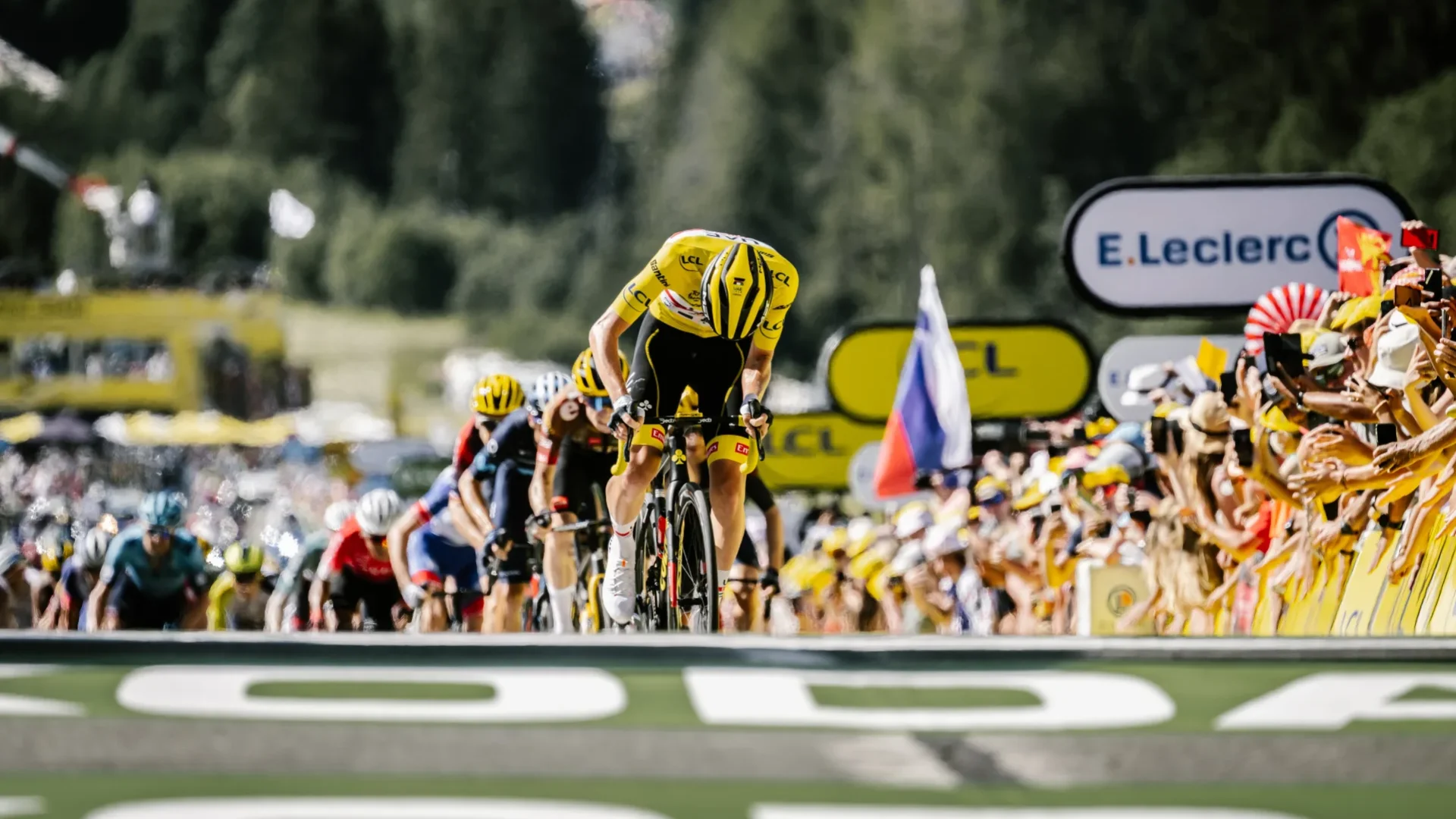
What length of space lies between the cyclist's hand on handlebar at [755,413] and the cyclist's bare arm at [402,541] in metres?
3.70

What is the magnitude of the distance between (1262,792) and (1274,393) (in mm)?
4793

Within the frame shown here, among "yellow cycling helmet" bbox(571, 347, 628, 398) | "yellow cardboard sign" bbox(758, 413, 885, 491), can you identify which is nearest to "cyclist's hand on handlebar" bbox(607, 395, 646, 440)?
"yellow cycling helmet" bbox(571, 347, 628, 398)

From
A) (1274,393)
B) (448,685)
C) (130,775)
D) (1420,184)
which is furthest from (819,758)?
(1420,184)

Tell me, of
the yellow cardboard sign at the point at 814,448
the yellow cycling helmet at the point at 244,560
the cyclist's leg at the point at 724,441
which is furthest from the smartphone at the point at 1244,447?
the yellow cardboard sign at the point at 814,448

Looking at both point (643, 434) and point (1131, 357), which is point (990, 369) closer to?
point (1131, 357)

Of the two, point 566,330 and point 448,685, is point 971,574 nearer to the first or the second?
point 448,685

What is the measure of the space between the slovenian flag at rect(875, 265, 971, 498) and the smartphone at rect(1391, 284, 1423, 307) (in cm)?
628

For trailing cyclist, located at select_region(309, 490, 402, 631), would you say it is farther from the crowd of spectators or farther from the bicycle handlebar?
the bicycle handlebar

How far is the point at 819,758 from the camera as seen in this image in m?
3.84

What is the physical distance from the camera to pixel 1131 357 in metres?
12.0

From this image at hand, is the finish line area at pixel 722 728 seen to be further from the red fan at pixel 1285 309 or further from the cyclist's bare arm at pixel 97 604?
the cyclist's bare arm at pixel 97 604

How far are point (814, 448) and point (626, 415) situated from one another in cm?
1191

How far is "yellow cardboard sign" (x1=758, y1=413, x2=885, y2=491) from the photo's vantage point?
61.9ft

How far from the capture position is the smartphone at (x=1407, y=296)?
6890 millimetres
